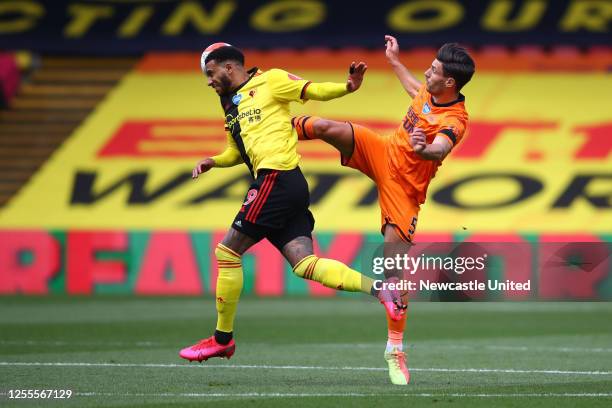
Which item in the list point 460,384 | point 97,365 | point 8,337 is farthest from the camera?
point 8,337

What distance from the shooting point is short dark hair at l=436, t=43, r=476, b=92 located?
28.6 feet

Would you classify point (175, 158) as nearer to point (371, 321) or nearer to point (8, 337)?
point (371, 321)

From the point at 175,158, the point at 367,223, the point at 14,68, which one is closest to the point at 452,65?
the point at 367,223

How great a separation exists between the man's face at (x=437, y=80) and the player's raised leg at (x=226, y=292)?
1708mm

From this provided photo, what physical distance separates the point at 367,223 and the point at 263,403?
14.3 m

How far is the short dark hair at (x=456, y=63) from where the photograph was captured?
8.72 meters

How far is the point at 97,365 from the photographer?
966 cm

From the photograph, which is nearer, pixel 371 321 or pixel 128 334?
pixel 128 334

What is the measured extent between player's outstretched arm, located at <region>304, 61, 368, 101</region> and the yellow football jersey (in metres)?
0.10

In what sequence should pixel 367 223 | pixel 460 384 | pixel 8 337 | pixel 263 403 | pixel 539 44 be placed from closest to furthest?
1. pixel 263 403
2. pixel 460 384
3. pixel 8 337
4. pixel 367 223
5. pixel 539 44

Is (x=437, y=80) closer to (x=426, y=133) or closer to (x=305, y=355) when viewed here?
(x=426, y=133)

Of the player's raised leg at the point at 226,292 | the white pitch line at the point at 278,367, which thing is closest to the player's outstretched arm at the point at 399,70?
the player's raised leg at the point at 226,292

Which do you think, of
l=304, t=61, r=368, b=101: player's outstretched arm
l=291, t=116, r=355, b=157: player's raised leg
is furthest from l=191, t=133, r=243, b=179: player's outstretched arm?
l=304, t=61, r=368, b=101: player's outstretched arm

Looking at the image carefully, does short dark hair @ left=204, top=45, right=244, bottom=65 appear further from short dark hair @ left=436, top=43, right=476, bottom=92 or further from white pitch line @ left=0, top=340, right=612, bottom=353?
white pitch line @ left=0, top=340, right=612, bottom=353
